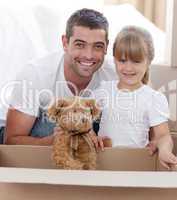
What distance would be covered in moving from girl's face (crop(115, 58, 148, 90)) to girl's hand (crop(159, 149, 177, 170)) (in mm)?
142

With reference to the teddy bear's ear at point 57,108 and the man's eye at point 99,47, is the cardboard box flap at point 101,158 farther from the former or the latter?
the man's eye at point 99,47

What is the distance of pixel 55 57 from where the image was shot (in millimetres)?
866

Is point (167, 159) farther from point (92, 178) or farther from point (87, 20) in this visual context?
point (87, 20)

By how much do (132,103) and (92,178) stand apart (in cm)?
25

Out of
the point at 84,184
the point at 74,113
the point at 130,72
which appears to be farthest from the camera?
the point at 130,72

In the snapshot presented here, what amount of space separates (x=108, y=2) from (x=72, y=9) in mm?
89

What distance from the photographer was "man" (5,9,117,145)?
82 cm

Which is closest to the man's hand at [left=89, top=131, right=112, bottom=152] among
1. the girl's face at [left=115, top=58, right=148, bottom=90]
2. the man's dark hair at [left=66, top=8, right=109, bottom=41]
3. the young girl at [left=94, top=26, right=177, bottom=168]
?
the young girl at [left=94, top=26, right=177, bottom=168]

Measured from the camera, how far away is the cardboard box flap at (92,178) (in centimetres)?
59

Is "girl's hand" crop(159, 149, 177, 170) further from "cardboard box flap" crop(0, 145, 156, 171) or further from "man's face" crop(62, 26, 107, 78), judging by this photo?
"man's face" crop(62, 26, 107, 78)

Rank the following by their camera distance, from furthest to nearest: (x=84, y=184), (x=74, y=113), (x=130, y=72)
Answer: (x=130, y=72) < (x=74, y=113) < (x=84, y=184)

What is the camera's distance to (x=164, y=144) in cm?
77

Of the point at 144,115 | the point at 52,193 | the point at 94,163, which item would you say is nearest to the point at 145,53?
the point at 144,115

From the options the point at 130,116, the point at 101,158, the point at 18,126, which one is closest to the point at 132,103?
the point at 130,116
